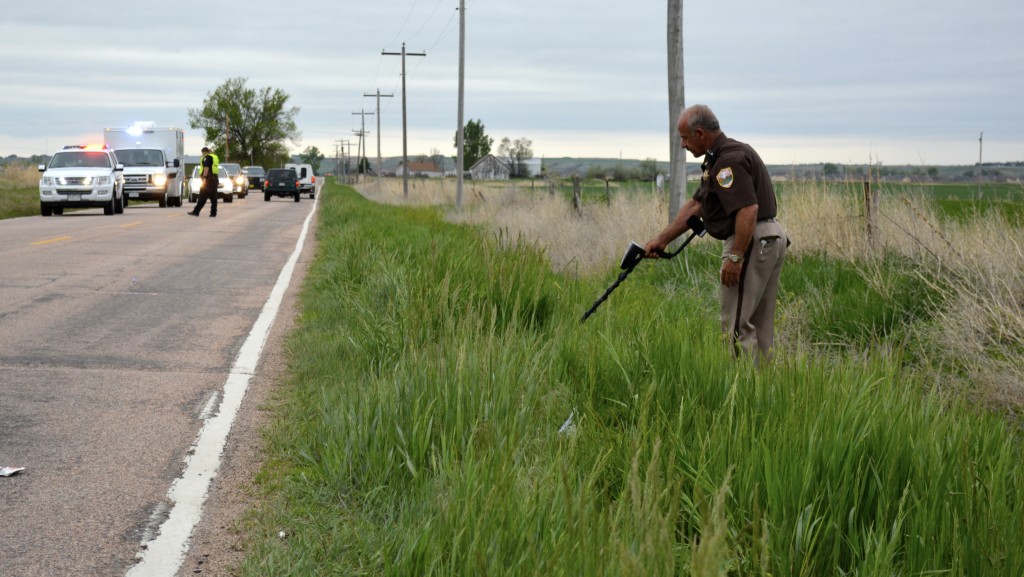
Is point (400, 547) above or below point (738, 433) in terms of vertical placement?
below

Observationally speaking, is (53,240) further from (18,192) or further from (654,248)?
(18,192)

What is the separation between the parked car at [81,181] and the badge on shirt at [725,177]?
27.9 metres

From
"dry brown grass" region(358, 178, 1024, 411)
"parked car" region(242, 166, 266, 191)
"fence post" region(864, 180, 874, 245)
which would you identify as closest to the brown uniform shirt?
"dry brown grass" region(358, 178, 1024, 411)

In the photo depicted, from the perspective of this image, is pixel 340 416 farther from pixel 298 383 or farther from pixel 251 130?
pixel 251 130

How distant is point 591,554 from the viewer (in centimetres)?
261

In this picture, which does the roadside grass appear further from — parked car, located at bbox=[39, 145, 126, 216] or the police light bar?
the police light bar

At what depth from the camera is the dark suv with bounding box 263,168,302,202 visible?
203 ft

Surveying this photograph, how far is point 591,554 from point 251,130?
146 metres

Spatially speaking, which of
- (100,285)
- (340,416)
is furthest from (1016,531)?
(100,285)

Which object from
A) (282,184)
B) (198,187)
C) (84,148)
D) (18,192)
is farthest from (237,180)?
(84,148)

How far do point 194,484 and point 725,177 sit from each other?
3.61 meters

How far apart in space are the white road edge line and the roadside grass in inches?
997

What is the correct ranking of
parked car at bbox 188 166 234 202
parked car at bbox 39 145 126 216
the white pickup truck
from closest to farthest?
parked car at bbox 39 145 126 216, the white pickup truck, parked car at bbox 188 166 234 202

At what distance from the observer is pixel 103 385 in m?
6.70
